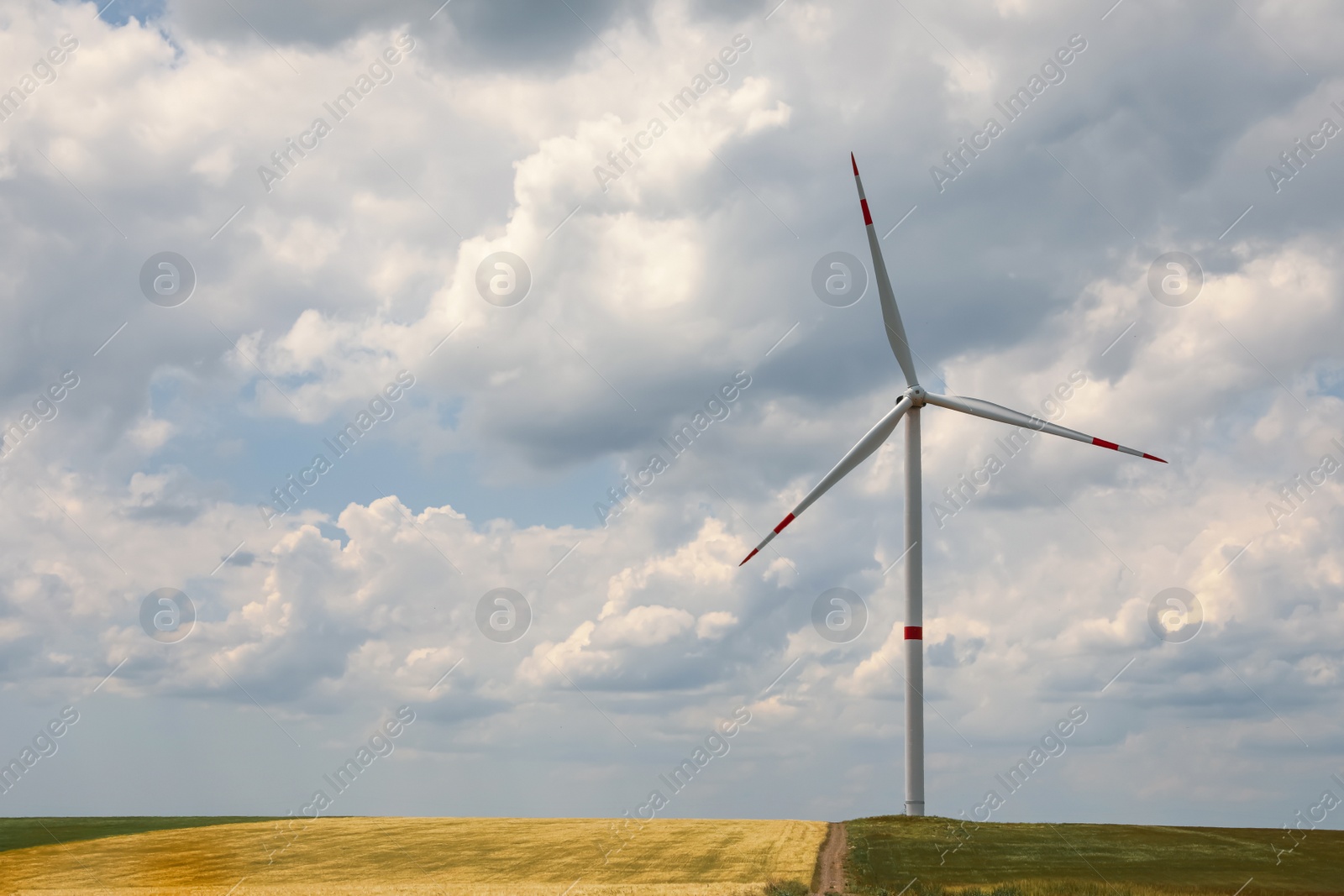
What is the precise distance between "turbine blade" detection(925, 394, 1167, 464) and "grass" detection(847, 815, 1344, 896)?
74.2ft

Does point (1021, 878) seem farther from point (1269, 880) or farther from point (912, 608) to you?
point (912, 608)

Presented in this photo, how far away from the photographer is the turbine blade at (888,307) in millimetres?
72812

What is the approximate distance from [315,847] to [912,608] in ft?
130

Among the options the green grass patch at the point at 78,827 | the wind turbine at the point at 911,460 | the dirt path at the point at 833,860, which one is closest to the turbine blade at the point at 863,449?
the wind turbine at the point at 911,460

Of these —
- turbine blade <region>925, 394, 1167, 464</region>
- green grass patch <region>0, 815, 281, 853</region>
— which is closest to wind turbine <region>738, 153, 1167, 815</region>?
turbine blade <region>925, 394, 1167, 464</region>

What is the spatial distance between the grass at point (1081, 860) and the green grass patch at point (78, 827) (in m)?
53.2

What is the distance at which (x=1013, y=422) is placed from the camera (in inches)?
2859

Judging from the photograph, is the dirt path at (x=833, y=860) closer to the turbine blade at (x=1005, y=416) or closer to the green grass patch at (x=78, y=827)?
the turbine blade at (x=1005, y=416)

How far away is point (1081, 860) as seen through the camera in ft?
192

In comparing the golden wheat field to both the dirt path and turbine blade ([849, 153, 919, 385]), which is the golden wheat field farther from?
turbine blade ([849, 153, 919, 385])

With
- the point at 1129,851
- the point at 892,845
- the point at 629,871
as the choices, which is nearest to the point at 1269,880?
the point at 1129,851

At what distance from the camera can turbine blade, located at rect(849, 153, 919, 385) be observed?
72.8m

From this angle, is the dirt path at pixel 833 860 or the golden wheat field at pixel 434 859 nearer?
the dirt path at pixel 833 860

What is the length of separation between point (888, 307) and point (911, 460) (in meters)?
10.1
